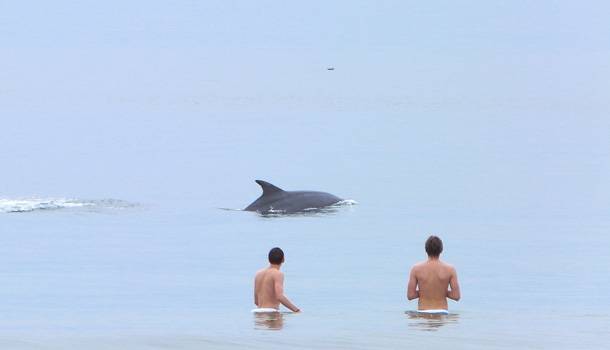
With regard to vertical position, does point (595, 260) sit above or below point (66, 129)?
below

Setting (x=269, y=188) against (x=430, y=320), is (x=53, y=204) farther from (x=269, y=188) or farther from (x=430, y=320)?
(x=430, y=320)

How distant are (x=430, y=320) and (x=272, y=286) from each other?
295 cm

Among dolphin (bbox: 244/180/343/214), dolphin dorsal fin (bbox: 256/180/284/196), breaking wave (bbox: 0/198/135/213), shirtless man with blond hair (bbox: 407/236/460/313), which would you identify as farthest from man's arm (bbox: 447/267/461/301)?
breaking wave (bbox: 0/198/135/213)

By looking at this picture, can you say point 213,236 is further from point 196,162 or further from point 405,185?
point 196,162

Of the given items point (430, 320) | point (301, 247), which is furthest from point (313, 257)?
point (430, 320)

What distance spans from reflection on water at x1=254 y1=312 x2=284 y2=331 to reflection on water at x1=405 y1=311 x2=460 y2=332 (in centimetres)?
239

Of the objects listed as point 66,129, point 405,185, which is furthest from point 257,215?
point 66,129

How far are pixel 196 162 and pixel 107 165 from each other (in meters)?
6.21

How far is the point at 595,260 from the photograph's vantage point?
5278cm

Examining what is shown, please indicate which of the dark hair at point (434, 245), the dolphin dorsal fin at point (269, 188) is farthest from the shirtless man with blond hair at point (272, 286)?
the dolphin dorsal fin at point (269, 188)

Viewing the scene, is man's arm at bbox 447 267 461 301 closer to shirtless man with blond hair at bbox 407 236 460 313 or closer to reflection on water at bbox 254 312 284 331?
shirtless man with blond hair at bbox 407 236 460 313

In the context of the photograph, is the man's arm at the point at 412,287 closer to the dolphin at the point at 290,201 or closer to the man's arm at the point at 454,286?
the man's arm at the point at 454,286

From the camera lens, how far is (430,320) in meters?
33.5

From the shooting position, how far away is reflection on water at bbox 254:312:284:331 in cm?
3312
